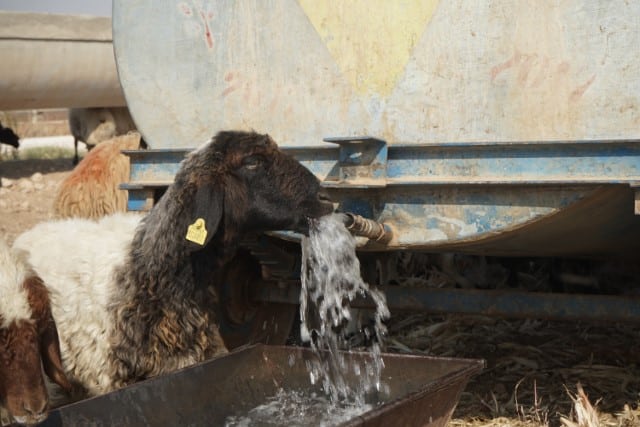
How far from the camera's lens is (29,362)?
128 inches

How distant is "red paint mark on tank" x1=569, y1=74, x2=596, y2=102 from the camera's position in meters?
3.81

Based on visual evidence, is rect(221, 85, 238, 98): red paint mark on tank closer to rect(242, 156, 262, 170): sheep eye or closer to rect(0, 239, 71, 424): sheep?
rect(242, 156, 262, 170): sheep eye

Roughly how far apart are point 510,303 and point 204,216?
1607 millimetres

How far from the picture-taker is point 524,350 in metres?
5.90

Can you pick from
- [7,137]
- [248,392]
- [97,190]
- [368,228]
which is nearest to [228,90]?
[368,228]

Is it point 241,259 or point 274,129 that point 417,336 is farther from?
point 274,129

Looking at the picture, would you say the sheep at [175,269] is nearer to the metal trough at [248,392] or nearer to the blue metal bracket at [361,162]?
the blue metal bracket at [361,162]

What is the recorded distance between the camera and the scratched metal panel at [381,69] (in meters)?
3.81

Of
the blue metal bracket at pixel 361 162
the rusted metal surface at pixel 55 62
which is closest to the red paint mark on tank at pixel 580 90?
the blue metal bracket at pixel 361 162

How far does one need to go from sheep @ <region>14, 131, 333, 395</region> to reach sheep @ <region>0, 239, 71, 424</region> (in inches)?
22.2

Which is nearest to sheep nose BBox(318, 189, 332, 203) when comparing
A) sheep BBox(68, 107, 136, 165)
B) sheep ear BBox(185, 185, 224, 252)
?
sheep ear BBox(185, 185, 224, 252)

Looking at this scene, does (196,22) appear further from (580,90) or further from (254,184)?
(580,90)

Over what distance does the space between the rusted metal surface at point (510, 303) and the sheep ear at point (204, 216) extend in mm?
995

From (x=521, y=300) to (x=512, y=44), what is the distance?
1309mm
